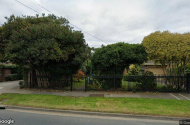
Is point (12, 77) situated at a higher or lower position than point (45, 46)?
lower

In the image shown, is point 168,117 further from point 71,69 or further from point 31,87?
point 31,87

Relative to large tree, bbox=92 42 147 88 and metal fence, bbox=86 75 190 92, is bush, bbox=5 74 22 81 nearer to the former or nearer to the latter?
metal fence, bbox=86 75 190 92

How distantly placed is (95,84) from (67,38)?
4.11m

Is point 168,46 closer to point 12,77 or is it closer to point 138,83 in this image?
point 138,83

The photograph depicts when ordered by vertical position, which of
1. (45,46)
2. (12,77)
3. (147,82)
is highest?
(45,46)

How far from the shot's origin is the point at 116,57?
9117 millimetres

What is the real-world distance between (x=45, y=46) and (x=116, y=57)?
15.5 feet

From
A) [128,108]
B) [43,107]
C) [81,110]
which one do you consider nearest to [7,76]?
[43,107]

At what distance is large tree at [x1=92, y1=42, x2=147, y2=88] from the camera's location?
29.8ft

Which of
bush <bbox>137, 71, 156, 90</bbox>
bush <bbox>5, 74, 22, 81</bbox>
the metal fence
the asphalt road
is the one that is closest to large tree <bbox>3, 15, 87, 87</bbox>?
the metal fence

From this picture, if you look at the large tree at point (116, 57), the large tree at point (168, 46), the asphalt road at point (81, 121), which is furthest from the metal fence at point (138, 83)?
the asphalt road at point (81, 121)

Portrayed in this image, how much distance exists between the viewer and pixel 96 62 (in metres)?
9.69

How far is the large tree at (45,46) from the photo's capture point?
26.5ft

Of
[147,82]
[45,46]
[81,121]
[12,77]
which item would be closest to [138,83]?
[147,82]
